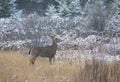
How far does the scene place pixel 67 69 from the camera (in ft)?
31.1

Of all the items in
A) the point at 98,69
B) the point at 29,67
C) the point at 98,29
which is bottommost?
the point at 98,29

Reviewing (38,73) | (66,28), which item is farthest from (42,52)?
(66,28)

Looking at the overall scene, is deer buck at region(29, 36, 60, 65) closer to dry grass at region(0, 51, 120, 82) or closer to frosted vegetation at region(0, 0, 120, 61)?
dry grass at region(0, 51, 120, 82)

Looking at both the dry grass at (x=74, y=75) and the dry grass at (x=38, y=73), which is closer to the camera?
the dry grass at (x=74, y=75)

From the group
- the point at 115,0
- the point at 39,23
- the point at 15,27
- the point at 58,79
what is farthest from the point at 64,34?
the point at 58,79

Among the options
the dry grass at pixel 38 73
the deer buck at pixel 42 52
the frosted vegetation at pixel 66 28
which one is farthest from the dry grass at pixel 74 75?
the frosted vegetation at pixel 66 28

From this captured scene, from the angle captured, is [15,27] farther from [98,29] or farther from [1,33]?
[98,29]

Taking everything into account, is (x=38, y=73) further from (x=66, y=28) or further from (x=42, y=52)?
(x=66, y=28)

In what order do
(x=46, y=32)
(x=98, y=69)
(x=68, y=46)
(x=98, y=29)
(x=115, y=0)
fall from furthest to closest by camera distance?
(x=115, y=0), (x=98, y=29), (x=46, y=32), (x=68, y=46), (x=98, y=69)

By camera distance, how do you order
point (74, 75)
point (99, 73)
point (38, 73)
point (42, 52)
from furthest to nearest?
point (42, 52) < point (38, 73) < point (74, 75) < point (99, 73)

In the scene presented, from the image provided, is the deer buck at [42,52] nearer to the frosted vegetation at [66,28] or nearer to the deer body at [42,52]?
the deer body at [42,52]

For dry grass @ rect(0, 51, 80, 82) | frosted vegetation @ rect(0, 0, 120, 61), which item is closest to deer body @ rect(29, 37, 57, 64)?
dry grass @ rect(0, 51, 80, 82)

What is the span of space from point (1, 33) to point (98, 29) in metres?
5.94

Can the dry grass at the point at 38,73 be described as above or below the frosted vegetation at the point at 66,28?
above
